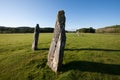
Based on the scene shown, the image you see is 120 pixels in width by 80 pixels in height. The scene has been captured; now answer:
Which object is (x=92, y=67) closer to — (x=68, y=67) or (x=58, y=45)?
(x=68, y=67)

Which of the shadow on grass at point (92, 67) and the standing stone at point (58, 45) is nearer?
the standing stone at point (58, 45)

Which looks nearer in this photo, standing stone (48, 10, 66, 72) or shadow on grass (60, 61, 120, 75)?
standing stone (48, 10, 66, 72)

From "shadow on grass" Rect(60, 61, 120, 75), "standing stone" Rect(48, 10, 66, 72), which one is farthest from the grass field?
"standing stone" Rect(48, 10, 66, 72)

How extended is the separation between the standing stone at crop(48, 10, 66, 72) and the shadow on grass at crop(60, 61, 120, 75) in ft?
3.99

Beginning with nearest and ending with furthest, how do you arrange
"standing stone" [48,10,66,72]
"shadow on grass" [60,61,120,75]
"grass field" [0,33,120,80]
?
"grass field" [0,33,120,80] → "standing stone" [48,10,66,72] → "shadow on grass" [60,61,120,75]

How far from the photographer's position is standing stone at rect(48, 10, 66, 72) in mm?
18531

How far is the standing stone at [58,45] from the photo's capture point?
18531 mm

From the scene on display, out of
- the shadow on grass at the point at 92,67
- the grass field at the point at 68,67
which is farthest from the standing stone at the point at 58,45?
the shadow on grass at the point at 92,67

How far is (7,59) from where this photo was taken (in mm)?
23516

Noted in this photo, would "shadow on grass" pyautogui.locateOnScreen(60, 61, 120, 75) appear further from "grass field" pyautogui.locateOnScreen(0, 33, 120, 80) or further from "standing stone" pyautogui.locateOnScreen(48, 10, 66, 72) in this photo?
"standing stone" pyautogui.locateOnScreen(48, 10, 66, 72)

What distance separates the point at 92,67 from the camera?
19609 mm

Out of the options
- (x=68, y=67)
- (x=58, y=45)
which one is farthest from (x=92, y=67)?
(x=58, y=45)

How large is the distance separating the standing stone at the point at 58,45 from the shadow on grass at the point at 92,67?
1216mm

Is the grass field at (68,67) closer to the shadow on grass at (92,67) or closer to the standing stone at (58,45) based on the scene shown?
the shadow on grass at (92,67)
